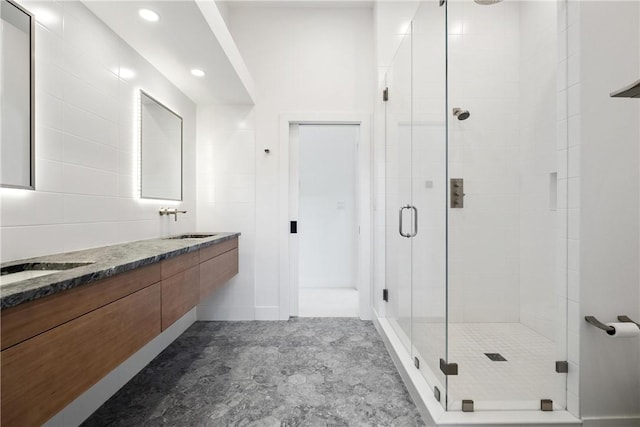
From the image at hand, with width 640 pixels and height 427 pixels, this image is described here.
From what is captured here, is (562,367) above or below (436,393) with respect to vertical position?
above

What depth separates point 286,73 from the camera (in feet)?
10.1

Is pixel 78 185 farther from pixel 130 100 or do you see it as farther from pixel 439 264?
pixel 439 264

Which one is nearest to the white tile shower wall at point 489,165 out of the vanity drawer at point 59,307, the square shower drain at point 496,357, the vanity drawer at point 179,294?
the square shower drain at point 496,357

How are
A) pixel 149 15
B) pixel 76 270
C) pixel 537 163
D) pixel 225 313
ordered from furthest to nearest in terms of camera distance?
pixel 225 313, pixel 537 163, pixel 149 15, pixel 76 270

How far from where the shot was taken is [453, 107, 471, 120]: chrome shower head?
5.72 feet

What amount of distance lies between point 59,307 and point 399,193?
2.08 metres

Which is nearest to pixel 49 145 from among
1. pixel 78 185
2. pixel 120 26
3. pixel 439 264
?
pixel 78 185

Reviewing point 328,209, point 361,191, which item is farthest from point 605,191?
point 328,209

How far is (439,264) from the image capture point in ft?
5.30

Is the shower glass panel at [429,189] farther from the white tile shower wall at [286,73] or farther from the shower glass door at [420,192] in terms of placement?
the white tile shower wall at [286,73]

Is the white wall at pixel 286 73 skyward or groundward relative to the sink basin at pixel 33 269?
skyward

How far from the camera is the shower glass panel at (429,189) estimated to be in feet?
5.16

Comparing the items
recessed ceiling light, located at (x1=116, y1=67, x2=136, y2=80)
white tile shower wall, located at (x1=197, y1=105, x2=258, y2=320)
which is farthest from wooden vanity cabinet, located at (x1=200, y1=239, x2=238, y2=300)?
recessed ceiling light, located at (x1=116, y1=67, x2=136, y2=80)

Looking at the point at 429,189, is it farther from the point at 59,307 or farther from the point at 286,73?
the point at 286,73
